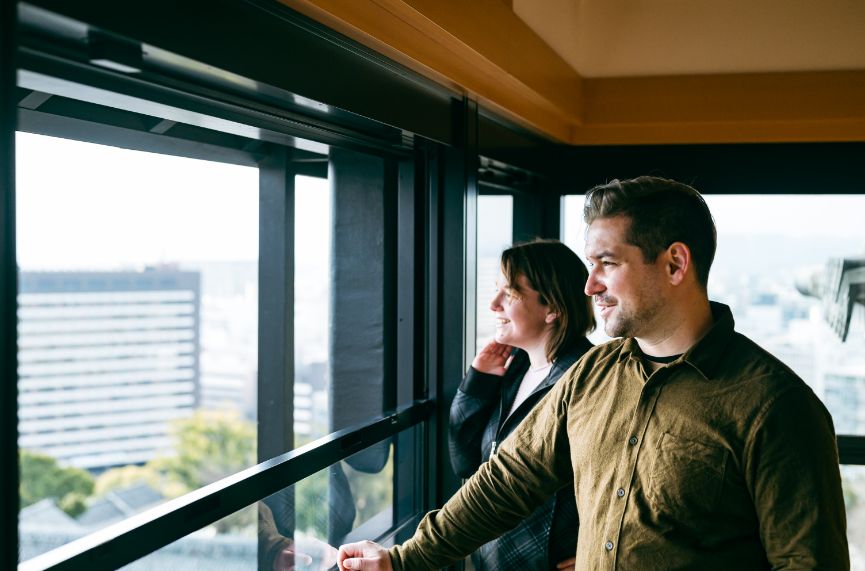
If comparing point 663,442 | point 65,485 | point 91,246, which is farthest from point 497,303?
point 65,485

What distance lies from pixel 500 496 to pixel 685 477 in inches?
18.1

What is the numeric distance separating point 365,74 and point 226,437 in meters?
15.9

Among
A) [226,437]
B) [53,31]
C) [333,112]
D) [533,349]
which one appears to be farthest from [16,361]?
[226,437]

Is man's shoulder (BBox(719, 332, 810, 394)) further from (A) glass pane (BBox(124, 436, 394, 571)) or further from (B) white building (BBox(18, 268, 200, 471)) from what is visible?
(B) white building (BBox(18, 268, 200, 471))

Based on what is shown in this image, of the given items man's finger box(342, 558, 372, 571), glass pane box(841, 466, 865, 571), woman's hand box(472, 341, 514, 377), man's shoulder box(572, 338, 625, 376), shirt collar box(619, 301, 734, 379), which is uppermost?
shirt collar box(619, 301, 734, 379)

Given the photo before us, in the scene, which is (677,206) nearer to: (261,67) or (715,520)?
(715,520)

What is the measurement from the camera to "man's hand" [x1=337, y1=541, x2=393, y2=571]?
1759 millimetres

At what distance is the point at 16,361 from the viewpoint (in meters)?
1.02

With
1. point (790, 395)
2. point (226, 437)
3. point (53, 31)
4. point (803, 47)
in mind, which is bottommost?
point (226, 437)

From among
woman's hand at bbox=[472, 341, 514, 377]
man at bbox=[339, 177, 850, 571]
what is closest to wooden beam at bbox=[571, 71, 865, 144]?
woman's hand at bbox=[472, 341, 514, 377]

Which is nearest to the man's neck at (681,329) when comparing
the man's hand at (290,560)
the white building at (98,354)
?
the man's hand at (290,560)

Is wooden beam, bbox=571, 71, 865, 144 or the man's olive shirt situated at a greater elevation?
wooden beam, bbox=571, 71, 865, 144

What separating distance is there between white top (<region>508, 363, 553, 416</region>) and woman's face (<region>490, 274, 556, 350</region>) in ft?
0.22

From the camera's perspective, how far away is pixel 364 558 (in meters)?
1.77
